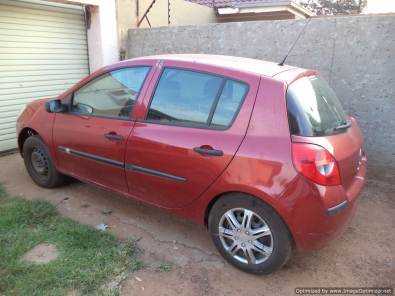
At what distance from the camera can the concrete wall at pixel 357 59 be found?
518 centimetres

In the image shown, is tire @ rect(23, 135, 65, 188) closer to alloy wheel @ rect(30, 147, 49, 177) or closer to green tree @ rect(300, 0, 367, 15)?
alloy wheel @ rect(30, 147, 49, 177)

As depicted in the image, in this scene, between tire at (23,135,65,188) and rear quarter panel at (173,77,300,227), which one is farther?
tire at (23,135,65,188)

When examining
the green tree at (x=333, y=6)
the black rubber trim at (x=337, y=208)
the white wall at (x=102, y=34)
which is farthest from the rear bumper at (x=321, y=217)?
the green tree at (x=333, y=6)

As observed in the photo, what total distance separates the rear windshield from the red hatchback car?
0.4 inches

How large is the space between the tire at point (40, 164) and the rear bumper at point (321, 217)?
9.84 ft

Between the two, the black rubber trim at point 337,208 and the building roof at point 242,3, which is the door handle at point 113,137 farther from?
the building roof at point 242,3

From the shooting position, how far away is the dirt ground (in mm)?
3039

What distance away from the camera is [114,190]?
12.7ft

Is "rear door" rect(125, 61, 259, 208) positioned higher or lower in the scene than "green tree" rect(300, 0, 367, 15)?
lower

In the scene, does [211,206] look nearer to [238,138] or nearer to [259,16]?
[238,138]

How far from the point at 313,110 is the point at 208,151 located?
885mm

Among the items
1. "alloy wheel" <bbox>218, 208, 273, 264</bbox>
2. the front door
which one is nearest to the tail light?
"alloy wheel" <bbox>218, 208, 273, 264</bbox>

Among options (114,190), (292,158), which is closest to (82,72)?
(114,190)

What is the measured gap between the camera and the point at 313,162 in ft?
8.84
